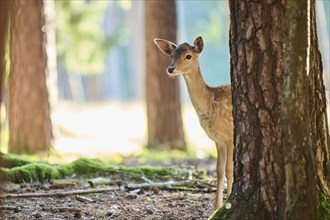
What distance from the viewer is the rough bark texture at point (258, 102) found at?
4789 millimetres

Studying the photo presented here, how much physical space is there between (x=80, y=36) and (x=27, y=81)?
7.89m

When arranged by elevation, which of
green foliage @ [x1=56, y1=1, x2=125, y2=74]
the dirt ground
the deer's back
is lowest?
the dirt ground

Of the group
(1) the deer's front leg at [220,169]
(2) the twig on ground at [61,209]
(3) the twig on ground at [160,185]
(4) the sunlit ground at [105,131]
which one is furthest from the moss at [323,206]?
(4) the sunlit ground at [105,131]

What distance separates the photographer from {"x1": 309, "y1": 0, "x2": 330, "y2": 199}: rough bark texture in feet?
16.6

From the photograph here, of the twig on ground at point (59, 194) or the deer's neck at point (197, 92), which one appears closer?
the twig on ground at point (59, 194)

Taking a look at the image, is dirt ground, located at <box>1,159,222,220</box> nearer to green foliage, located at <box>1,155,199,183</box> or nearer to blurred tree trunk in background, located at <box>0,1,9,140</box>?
green foliage, located at <box>1,155,199,183</box>

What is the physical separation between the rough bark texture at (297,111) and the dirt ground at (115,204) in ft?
5.95

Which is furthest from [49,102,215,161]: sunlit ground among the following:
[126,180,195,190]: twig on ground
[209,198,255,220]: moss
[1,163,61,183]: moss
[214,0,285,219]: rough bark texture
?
[214,0,285,219]: rough bark texture

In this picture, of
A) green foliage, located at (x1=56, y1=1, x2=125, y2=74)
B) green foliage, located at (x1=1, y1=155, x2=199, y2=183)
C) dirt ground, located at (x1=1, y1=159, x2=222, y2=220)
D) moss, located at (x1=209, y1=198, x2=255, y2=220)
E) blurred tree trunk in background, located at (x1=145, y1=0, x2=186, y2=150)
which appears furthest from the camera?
green foliage, located at (x1=56, y1=1, x2=125, y2=74)

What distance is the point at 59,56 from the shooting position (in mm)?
23484

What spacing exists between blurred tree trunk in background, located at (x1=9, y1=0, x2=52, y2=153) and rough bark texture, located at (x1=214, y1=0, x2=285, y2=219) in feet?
25.0

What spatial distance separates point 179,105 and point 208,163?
9.78ft

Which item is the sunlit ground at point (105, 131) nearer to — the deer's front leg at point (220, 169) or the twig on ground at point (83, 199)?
the twig on ground at point (83, 199)

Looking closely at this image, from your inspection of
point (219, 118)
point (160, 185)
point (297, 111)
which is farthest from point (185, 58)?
point (297, 111)
